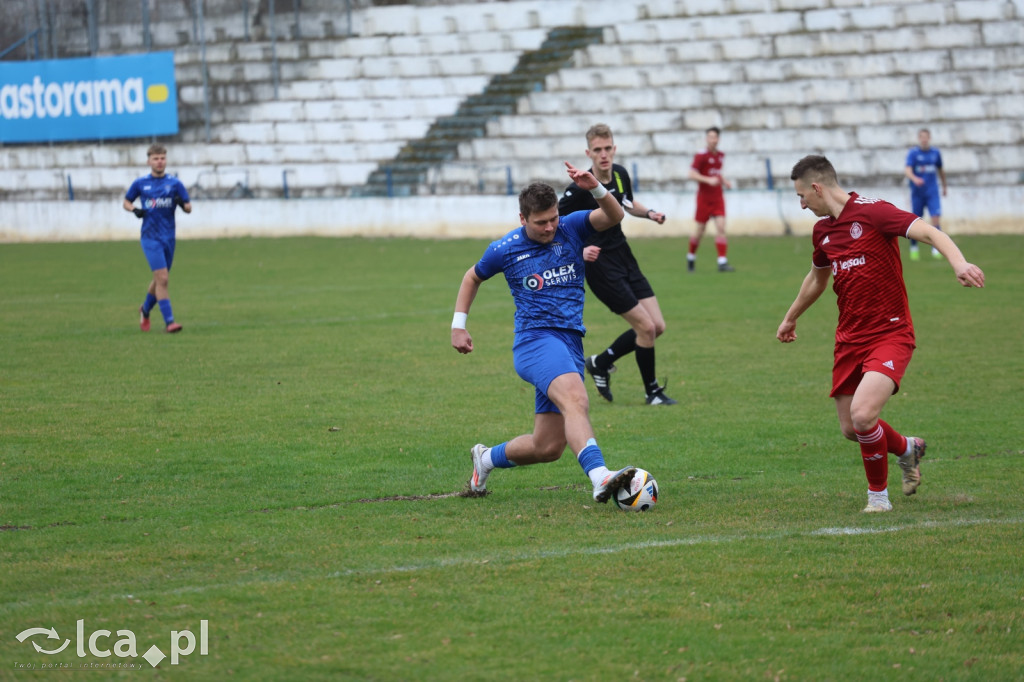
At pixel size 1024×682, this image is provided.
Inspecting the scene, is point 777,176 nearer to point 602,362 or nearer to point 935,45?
point 935,45

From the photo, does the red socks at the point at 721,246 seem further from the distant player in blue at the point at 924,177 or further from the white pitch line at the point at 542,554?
the white pitch line at the point at 542,554

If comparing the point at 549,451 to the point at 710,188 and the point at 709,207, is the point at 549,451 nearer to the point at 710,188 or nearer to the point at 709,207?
the point at 709,207

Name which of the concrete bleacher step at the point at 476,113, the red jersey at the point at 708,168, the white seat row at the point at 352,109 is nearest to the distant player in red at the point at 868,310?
the red jersey at the point at 708,168

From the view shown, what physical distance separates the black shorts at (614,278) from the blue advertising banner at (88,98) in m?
29.1

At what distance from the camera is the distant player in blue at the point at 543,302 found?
666cm

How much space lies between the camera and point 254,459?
7941 millimetres

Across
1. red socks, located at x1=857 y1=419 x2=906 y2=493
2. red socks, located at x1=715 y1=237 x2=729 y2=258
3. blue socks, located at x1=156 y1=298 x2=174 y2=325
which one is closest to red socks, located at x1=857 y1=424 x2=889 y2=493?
red socks, located at x1=857 y1=419 x2=906 y2=493

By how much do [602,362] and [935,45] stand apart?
79.4 ft

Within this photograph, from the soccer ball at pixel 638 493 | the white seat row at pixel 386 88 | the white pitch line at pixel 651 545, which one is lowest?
the white pitch line at pixel 651 545

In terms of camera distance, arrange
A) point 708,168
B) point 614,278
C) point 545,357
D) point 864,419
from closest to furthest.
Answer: point 864,419 < point 545,357 < point 614,278 < point 708,168

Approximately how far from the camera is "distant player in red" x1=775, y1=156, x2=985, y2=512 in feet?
20.6

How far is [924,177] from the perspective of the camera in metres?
23.7

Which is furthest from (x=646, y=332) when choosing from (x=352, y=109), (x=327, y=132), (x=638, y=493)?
(x=352, y=109)

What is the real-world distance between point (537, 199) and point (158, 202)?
377 inches
